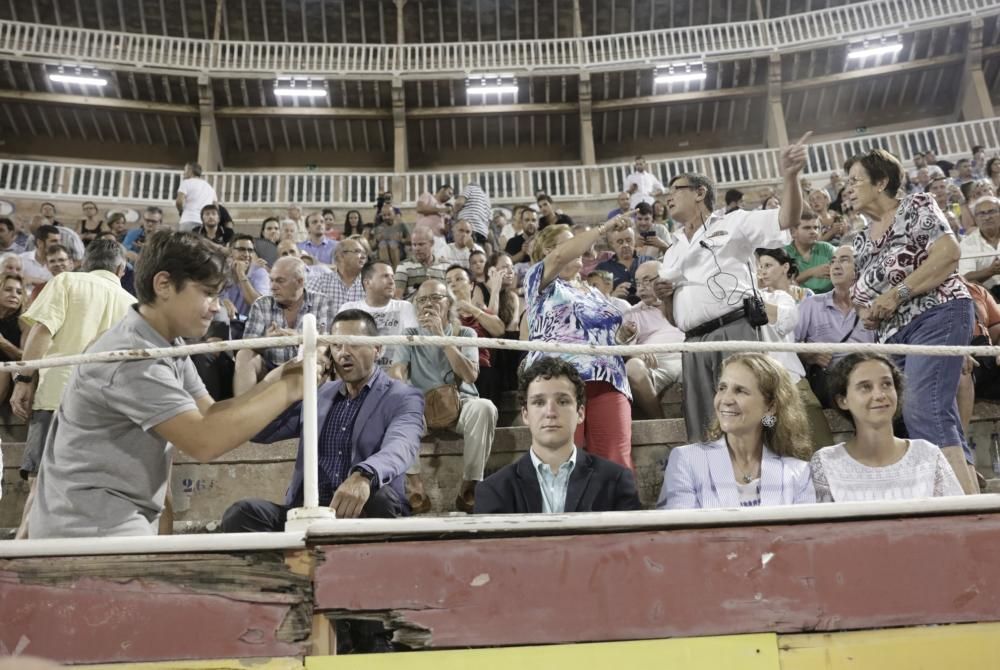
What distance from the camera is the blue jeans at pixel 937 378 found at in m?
2.74

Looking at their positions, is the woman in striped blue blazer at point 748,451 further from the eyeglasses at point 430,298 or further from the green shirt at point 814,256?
the green shirt at point 814,256

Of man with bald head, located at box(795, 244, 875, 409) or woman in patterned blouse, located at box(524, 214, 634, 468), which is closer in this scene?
woman in patterned blouse, located at box(524, 214, 634, 468)

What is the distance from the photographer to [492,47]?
16375 millimetres

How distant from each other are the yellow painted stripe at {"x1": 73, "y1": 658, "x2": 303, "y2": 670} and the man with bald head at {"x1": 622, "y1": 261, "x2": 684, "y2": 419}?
2.45m

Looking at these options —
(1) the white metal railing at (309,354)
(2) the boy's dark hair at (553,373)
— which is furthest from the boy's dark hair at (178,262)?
(2) the boy's dark hair at (553,373)

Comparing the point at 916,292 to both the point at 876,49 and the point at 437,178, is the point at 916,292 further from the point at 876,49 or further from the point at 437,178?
the point at 876,49

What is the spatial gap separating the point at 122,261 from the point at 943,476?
354 cm

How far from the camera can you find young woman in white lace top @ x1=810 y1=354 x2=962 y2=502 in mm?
2420

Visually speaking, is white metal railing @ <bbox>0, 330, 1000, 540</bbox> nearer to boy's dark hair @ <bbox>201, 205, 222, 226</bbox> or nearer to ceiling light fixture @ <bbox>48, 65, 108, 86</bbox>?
boy's dark hair @ <bbox>201, 205, 222, 226</bbox>

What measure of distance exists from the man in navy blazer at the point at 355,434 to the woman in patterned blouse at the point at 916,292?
66.5 inches

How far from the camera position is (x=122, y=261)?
4.02 metres

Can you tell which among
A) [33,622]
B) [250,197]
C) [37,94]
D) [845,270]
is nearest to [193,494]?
[33,622]

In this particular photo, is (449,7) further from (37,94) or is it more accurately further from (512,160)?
(37,94)

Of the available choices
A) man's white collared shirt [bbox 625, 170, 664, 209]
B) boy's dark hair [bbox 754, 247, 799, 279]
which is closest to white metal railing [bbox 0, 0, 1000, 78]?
man's white collared shirt [bbox 625, 170, 664, 209]
